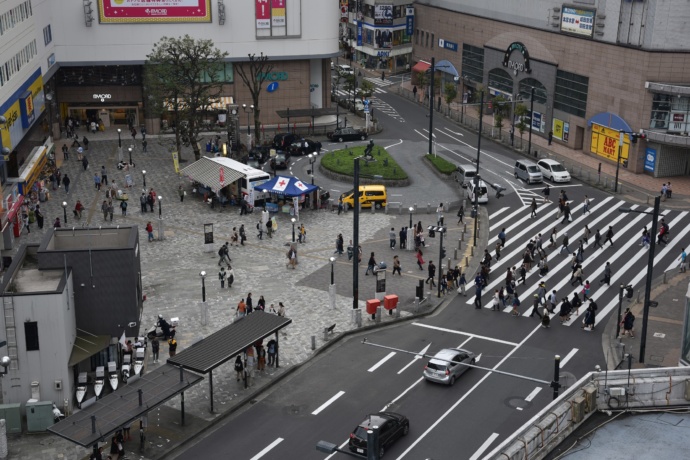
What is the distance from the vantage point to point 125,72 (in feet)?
303

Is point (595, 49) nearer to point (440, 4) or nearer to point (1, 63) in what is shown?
point (440, 4)

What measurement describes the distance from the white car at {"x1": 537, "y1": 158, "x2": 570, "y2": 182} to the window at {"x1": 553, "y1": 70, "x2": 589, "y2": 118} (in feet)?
34.1

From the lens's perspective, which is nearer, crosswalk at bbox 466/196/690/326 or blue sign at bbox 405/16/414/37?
crosswalk at bbox 466/196/690/326

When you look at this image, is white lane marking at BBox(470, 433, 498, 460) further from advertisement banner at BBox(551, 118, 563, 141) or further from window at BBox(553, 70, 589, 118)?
advertisement banner at BBox(551, 118, 563, 141)

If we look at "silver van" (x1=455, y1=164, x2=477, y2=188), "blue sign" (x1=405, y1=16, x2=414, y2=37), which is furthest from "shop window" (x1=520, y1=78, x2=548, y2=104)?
"blue sign" (x1=405, y1=16, x2=414, y2=37)

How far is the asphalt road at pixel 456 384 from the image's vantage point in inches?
1474

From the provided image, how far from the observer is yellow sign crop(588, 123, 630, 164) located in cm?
7901

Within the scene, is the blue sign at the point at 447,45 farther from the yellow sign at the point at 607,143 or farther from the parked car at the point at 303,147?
the parked car at the point at 303,147

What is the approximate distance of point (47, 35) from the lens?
277 ft

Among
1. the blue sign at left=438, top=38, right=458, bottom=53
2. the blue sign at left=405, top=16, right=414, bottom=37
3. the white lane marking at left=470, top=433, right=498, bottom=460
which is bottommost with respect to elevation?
the white lane marking at left=470, top=433, right=498, bottom=460

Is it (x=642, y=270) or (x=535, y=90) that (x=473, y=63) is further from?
(x=642, y=270)

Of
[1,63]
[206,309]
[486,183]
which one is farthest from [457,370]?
[1,63]

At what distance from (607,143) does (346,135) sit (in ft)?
81.2

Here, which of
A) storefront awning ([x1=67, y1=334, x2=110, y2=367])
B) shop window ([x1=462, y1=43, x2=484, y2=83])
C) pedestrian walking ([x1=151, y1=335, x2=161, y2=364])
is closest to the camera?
storefront awning ([x1=67, y1=334, x2=110, y2=367])
